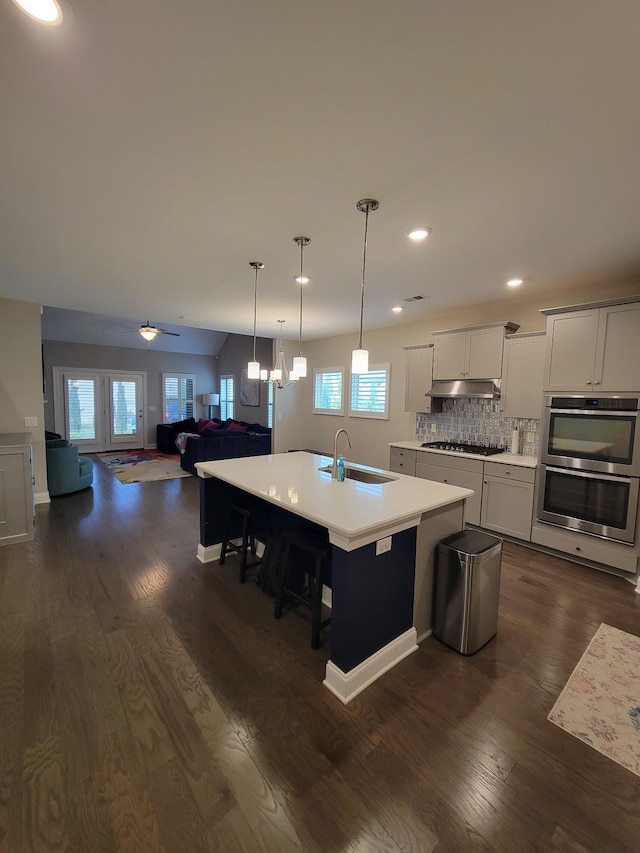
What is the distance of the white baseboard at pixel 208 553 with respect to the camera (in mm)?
3281

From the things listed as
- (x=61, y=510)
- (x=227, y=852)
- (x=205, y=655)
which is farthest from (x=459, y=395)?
(x=61, y=510)

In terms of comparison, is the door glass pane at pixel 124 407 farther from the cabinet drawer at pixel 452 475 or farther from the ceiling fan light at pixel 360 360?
the ceiling fan light at pixel 360 360

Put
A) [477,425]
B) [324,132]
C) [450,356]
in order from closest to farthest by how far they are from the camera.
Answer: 1. [324,132]
2. [450,356]
3. [477,425]

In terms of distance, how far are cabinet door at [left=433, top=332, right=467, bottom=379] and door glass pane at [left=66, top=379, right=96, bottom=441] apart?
8295mm

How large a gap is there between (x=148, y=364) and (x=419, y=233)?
29.2 feet

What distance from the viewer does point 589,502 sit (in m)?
3.25

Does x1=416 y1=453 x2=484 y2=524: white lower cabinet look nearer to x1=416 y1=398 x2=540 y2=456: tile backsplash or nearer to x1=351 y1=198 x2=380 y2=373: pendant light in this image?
x1=416 y1=398 x2=540 y2=456: tile backsplash

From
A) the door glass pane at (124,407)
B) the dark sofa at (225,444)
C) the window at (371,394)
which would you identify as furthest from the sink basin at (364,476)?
the door glass pane at (124,407)

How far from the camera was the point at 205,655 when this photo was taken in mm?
2135

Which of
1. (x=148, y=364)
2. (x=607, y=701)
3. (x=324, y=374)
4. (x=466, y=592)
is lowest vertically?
(x=607, y=701)

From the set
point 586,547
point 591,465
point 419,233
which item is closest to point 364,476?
point 419,233

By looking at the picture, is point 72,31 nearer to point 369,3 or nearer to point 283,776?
point 369,3

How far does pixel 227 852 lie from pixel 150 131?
110 inches

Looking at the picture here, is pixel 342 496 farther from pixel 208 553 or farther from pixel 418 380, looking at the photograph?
pixel 418 380
